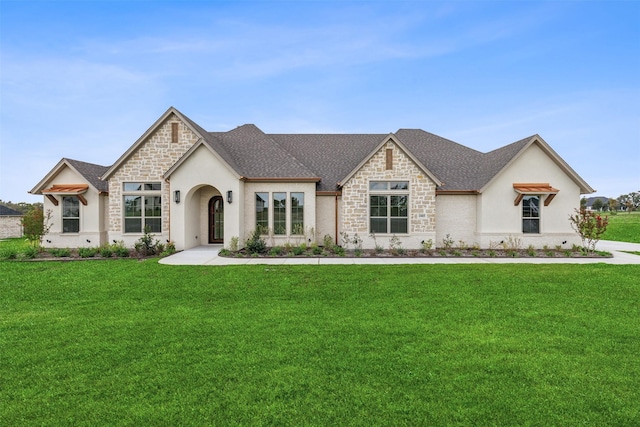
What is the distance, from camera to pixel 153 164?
646 inches

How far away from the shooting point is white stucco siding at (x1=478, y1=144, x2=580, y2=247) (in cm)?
1612

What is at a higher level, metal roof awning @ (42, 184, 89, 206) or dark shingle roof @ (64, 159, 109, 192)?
dark shingle roof @ (64, 159, 109, 192)

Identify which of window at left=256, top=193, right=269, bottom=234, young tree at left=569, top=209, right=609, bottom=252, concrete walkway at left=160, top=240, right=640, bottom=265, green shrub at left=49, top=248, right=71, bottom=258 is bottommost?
concrete walkway at left=160, top=240, right=640, bottom=265

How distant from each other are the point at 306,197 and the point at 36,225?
576 inches

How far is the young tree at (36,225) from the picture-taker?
15959mm

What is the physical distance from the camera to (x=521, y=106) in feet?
84.1

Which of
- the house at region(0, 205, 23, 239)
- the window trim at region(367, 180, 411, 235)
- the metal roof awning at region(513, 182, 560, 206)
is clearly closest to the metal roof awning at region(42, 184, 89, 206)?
the window trim at region(367, 180, 411, 235)

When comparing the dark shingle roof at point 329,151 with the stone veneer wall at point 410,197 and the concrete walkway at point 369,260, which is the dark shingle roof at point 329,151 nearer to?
the stone veneer wall at point 410,197

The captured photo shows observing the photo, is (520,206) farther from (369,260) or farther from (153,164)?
(153,164)

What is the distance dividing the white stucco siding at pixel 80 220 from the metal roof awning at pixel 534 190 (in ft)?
76.4

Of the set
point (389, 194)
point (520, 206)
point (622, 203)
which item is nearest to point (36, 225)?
point (389, 194)

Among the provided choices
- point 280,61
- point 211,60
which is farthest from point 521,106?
point 211,60

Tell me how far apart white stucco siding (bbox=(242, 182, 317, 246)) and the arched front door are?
2.45 metres

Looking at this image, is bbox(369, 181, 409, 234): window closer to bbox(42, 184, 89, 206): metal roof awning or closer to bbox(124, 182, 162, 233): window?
bbox(124, 182, 162, 233): window
